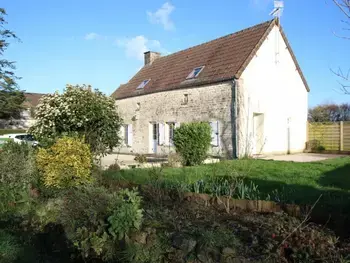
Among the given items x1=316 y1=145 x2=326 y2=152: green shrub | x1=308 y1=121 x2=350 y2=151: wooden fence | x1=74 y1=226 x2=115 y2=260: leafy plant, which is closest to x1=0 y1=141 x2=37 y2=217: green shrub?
x1=74 y1=226 x2=115 y2=260: leafy plant

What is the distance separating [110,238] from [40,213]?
8.43 feet

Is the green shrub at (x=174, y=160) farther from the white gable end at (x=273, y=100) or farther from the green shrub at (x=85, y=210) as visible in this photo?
the green shrub at (x=85, y=210)

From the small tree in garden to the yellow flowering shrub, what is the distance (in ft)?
8.20

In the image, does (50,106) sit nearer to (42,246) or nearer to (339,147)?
(42,246)

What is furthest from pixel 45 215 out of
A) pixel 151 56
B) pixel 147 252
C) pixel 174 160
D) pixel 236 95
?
pixel 151 56

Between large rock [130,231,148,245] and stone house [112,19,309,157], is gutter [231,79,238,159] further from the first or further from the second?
large rock [130,231,148,245]

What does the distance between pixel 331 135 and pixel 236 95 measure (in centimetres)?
743

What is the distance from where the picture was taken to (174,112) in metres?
21.1

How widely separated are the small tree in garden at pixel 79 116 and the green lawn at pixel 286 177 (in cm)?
164

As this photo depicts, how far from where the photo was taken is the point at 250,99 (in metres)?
17.8

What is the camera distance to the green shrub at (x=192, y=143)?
1385 cm

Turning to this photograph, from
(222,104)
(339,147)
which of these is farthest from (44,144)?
(339,147)

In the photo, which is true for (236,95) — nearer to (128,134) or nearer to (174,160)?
(174,160)

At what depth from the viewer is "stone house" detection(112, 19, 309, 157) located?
17.5m
